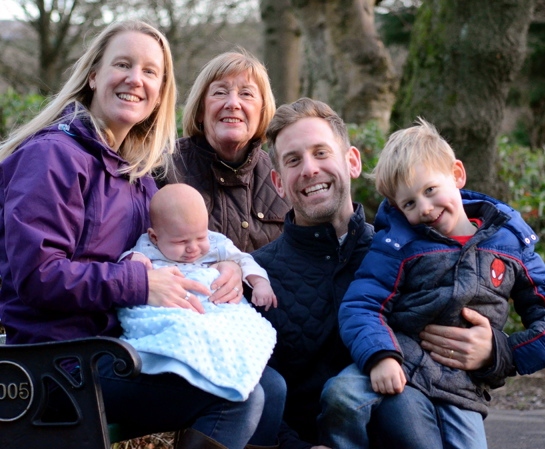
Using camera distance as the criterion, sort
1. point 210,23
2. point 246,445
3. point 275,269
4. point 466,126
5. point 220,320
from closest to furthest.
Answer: point 220,320
point 246,445
point 275,269
point 466,126
point 210,23

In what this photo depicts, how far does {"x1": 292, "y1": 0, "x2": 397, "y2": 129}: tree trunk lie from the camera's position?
1009cm

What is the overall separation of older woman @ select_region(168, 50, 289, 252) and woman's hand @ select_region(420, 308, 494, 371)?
1.16 metres

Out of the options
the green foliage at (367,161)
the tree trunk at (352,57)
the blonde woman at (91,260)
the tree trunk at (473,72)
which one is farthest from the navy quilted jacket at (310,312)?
the tree trunk at (352,57)

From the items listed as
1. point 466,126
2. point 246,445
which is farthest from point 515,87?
point 246,445

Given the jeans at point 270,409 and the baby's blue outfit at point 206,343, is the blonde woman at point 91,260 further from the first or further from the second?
the jeans at point 270,409

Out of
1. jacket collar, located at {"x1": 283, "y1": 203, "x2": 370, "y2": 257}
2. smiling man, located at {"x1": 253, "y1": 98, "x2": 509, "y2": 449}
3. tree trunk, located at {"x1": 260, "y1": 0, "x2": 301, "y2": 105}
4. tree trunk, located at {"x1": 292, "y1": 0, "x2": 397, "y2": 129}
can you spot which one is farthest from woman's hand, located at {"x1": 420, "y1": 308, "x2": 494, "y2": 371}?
tree trunk, located at {"x1": 260, "y1": 0, "x2": 301, "y2": 105}

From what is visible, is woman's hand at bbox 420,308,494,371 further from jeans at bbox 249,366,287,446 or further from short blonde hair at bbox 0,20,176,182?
short blonde hair at bbox 0,20,176,182

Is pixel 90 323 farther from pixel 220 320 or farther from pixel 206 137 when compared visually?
pixel 206 137

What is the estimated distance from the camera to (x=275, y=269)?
11.4 feet

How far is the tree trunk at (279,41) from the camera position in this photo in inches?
467

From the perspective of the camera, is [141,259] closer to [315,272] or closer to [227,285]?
[227,285]

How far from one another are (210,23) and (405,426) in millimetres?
18017

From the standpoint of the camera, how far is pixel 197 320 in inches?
110

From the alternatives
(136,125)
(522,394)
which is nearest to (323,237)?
(136,125)
